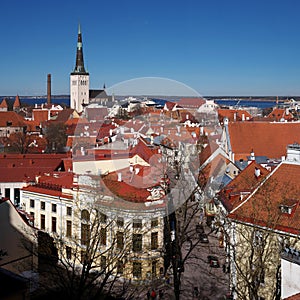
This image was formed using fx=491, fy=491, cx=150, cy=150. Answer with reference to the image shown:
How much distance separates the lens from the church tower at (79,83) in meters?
82.2

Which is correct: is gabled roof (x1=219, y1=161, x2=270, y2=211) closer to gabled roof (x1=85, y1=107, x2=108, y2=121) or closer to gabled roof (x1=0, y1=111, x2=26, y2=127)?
gabled roof (x1=0, y1=111, x2=26, y2=127)

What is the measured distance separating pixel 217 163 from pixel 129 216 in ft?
29.1

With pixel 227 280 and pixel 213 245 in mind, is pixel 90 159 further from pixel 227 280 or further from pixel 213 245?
pixel 227 280

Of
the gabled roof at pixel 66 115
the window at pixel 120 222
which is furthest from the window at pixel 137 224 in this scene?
the gabled roof at pixel 66 115

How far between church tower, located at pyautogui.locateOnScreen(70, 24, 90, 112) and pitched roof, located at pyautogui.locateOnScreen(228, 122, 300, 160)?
58.6 meters

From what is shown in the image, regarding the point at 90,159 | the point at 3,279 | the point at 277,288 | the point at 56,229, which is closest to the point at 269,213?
the point at 277,288

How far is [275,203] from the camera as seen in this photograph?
1166 centimetres

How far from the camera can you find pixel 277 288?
1064 centimetres

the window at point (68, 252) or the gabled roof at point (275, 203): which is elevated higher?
the gabled roof at point (275, 203)

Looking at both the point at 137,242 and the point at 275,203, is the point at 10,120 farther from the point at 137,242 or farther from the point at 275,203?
the point at 275,203

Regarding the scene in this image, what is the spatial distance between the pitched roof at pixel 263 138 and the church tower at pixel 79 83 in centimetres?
5863

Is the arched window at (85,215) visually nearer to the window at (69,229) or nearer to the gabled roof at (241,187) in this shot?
the window at (69,229)

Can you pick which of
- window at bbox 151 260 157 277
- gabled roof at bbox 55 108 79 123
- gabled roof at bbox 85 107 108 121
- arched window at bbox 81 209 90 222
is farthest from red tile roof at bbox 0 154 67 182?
gabled roof at bbox 85 107 108 121

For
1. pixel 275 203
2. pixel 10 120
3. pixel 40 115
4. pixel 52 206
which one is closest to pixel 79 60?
pixel 40 115
